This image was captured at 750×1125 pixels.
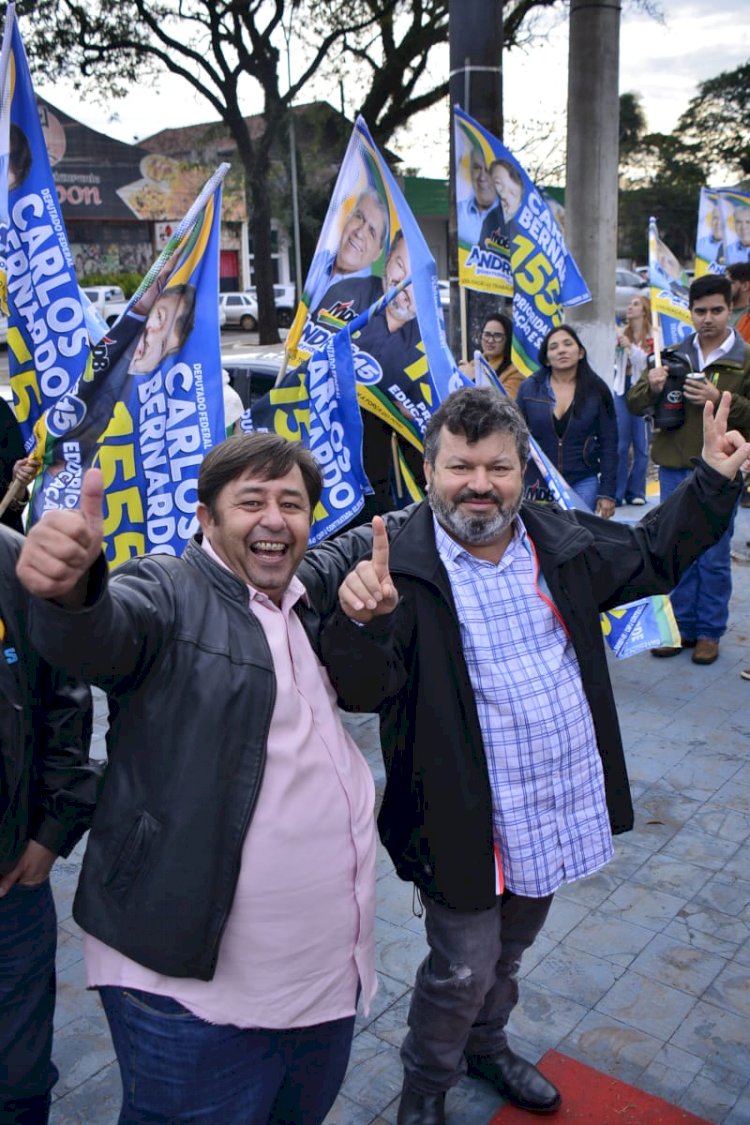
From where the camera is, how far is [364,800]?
2098mm

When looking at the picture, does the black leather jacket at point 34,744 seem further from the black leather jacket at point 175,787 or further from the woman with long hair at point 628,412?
the woman with long hair at point 628,412

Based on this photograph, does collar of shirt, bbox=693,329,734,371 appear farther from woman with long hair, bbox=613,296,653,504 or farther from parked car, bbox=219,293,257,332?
parked car, bbox=219,293,257,332

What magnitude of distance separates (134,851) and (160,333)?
7.23 ft

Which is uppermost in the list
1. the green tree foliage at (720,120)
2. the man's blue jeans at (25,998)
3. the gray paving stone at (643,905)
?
the green tree foliage at (720,120)

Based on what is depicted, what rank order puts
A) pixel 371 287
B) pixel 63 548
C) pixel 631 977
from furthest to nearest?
1. pixel 371 287
2. pixel 631 977
3. pixel 63 548

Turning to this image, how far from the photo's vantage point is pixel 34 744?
2.20 meters

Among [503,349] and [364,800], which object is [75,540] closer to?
[364,800]

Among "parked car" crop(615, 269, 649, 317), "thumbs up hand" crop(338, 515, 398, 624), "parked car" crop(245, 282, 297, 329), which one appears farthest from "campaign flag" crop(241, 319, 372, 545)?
"parked car" crop(615, 269, 649, 317)

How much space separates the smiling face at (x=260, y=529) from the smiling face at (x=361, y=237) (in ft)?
11.3

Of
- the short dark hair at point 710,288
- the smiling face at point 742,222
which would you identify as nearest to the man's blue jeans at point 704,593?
the short dark hair at point 710,288

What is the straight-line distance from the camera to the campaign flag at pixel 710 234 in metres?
9.23

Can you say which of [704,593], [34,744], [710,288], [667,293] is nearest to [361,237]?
[710,288]

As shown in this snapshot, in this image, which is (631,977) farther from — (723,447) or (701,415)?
(701,415)

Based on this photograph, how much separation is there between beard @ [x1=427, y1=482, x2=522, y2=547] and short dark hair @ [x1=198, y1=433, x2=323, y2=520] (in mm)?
468
